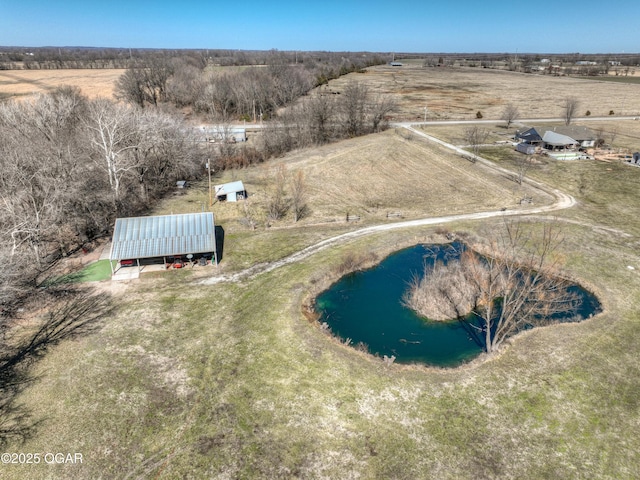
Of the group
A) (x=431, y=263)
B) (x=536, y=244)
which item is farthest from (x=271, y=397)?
(x=536, y=244)

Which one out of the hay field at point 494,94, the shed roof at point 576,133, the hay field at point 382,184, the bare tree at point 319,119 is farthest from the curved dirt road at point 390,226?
the hay field at point 494,94

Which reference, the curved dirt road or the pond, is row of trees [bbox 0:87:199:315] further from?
the pond

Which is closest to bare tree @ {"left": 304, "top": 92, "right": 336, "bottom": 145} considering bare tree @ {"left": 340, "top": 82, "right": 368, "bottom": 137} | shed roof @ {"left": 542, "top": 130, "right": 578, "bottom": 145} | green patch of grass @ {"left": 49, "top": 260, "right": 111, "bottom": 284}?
bare tree @ {"left": 340, "top": 82, "right": 368, "bottom": 137}

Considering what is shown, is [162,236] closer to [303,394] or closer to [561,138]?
[303,394]

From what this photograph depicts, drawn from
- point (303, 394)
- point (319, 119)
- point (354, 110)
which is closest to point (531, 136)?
point (354, 110)

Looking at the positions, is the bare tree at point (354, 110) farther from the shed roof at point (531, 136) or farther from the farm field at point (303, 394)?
the farm field at point (303, 394)

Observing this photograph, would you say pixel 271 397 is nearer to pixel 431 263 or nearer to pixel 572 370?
pixel 572 370
